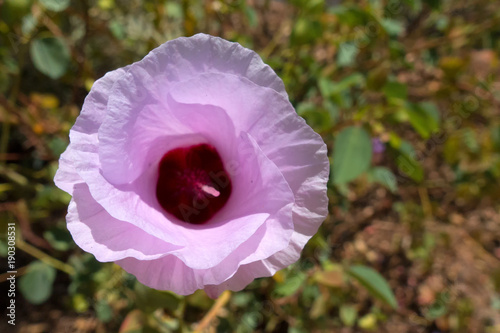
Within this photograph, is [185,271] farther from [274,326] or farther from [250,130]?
[274,326]

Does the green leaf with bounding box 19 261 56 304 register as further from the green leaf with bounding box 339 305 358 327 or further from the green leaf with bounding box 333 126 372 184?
the green leaf with bounding box 339 305 358 327

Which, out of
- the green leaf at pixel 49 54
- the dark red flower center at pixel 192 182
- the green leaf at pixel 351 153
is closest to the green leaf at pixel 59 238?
the green leaf at pixel 49 54

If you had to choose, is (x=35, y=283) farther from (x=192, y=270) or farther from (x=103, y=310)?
(x=192, y=270)

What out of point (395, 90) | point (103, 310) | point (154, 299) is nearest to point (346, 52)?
point (395, 90)

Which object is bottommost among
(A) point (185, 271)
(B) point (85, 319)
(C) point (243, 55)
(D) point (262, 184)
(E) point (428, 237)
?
(B) point (85, 319)

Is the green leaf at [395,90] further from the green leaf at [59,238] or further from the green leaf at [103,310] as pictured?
the green leaf at [103,310]

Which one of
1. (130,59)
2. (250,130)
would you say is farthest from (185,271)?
(130,59)
